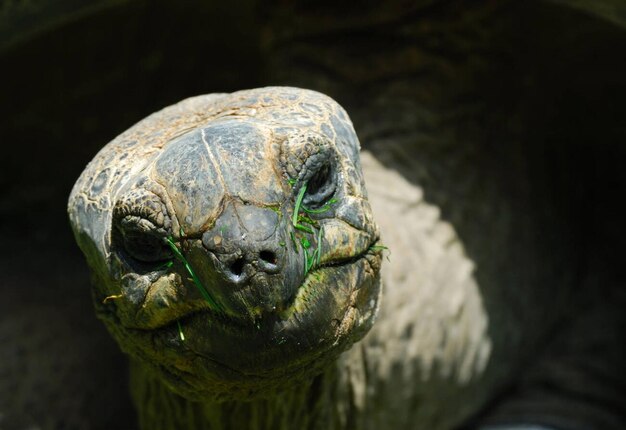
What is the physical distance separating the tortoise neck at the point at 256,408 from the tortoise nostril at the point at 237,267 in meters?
0.65

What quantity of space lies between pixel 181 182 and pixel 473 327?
1.51 metres

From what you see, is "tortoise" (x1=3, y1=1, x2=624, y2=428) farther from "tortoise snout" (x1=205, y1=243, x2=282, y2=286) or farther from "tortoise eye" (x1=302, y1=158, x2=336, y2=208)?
"tortoise snout" (x1=205, y1=243, x2=282, y2=286)

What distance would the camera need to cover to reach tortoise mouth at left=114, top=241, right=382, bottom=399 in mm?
1758

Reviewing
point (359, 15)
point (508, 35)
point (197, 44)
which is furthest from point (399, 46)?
point (197, 44)

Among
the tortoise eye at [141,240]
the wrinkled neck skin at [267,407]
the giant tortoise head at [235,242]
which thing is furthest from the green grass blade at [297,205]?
the wrinkled neck skin at [267,407]

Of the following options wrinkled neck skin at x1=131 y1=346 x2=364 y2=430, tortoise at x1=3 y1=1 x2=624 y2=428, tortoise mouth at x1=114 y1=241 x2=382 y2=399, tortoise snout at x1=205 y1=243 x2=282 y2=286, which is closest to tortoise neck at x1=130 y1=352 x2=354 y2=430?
wrinkled neck skin at x1=131 y1=346 x2=364 y2=430

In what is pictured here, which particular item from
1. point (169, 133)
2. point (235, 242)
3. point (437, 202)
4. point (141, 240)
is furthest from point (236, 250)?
point (437, 202)

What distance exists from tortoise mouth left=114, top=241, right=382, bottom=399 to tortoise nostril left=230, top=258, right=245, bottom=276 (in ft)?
0.37

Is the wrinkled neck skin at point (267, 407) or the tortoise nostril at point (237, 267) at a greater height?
the tortoise nostril at point (237, 267)

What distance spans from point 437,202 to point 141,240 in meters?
1.44

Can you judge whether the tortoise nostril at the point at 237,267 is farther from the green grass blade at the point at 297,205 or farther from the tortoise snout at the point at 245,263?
the green grass blade at the point at 297,205

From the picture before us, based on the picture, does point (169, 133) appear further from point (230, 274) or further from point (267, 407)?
point (267, 407)

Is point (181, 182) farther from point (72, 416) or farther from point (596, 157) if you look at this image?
point (596, 157)

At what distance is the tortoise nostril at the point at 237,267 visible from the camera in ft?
5.39
